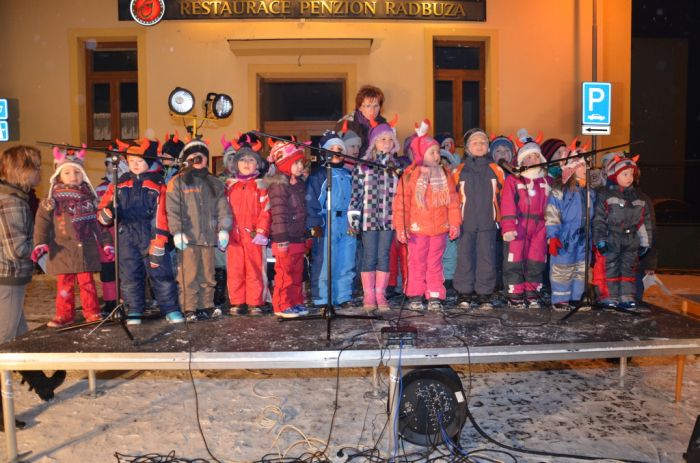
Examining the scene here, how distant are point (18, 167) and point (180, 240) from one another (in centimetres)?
136

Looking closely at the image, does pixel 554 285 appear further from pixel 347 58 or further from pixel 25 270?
pixel 347 58

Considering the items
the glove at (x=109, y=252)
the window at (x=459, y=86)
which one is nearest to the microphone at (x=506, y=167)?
the glove at (x=109, y=252)

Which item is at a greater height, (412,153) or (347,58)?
(347,58)

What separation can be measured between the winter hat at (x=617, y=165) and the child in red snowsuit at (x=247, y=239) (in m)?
3.38

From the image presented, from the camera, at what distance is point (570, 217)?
5645 mm

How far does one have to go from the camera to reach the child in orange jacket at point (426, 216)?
5.50 meters

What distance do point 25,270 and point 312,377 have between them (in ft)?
8.44

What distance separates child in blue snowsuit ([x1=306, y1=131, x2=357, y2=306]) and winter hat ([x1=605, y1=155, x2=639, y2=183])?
2.59m

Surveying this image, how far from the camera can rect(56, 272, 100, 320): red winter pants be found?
5219 millimetres

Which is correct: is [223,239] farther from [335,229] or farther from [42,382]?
[42,382]

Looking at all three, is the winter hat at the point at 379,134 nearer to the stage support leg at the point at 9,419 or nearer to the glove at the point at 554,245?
the glove at the point at 554,245

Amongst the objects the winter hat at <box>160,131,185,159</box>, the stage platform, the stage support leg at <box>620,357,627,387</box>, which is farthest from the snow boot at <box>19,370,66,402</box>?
the stage support leg at <box>620,357,627,387</box>

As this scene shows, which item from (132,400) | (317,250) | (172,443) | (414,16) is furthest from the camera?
(414,16)

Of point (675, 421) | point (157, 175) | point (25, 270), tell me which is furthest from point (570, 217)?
point (25, 270)
